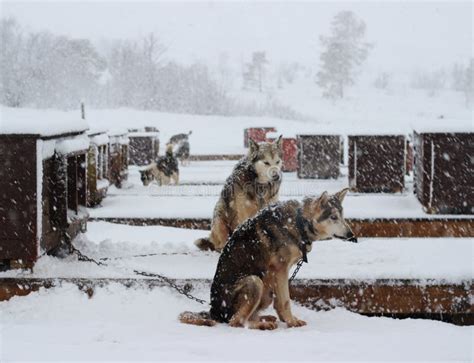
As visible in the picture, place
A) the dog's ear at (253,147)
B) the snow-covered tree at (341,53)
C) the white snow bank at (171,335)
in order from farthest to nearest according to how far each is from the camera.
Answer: the snow-covered tree at (341,53), the dog's ear at (253,147), the white snow bank at (171,335)

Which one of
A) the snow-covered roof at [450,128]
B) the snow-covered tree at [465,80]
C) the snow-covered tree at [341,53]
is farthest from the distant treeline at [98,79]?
the snow-covered roof at [450,128]

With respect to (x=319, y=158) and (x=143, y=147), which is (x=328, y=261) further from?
(x=143, y=147)

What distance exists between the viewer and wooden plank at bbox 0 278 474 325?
233 inches

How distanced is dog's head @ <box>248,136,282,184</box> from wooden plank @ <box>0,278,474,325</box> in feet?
4.53

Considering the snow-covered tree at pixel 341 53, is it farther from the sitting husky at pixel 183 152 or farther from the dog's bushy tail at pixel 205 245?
the dog's bushy tail at pixel 205 245

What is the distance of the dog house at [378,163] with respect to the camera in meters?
12.6

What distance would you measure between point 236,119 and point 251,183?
33.6m

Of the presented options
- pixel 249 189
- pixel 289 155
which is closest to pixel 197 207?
pixel 249 189

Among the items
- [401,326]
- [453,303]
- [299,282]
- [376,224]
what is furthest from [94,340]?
[376,224]

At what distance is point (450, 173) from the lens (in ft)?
31.6

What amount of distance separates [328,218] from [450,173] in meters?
5.20

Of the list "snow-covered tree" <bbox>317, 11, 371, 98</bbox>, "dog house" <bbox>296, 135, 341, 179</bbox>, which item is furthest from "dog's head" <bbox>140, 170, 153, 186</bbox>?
"snow-covered tree" <bbox>317, 11, 371, 98</bbox>

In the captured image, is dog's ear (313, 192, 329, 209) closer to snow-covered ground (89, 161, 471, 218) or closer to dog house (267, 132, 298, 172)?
snow-covered ground (89, 161, 471, 218)

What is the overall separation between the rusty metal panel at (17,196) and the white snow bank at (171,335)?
0.51m
